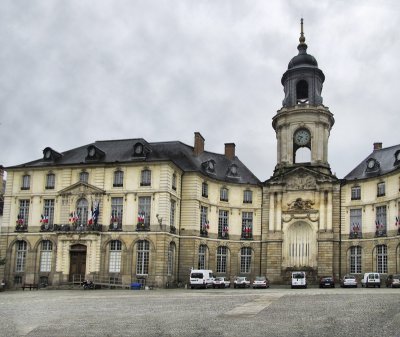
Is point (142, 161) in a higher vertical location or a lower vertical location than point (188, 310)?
higher

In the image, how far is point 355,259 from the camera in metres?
50.5

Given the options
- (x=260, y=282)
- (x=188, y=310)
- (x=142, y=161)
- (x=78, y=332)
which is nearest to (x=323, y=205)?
(x=260, y=282)

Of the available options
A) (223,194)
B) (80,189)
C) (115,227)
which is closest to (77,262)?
(115,227)

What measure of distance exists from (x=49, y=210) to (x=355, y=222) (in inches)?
1007

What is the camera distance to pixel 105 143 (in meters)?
52.3

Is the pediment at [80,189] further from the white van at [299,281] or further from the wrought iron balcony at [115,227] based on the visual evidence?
the white van at [299,281]

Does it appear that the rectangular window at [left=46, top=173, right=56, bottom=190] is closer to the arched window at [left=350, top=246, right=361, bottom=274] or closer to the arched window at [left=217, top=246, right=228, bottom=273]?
the arched window at [left=217, top=246, right=228, bottom=273]

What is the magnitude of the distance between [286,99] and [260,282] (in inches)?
739

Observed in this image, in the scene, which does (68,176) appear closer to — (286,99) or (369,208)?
(286,99)

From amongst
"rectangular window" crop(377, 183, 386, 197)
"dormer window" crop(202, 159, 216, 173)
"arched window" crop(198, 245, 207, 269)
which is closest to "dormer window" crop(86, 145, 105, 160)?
"dormer window" crop(202, 159, 216, 173)

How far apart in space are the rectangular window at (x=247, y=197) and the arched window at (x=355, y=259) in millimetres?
9680

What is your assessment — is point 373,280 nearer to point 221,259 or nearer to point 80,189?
point 221,259

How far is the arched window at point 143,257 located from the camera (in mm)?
46000

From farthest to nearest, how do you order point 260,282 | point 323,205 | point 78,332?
point 323,205 < point 260,282 < point 78,332
